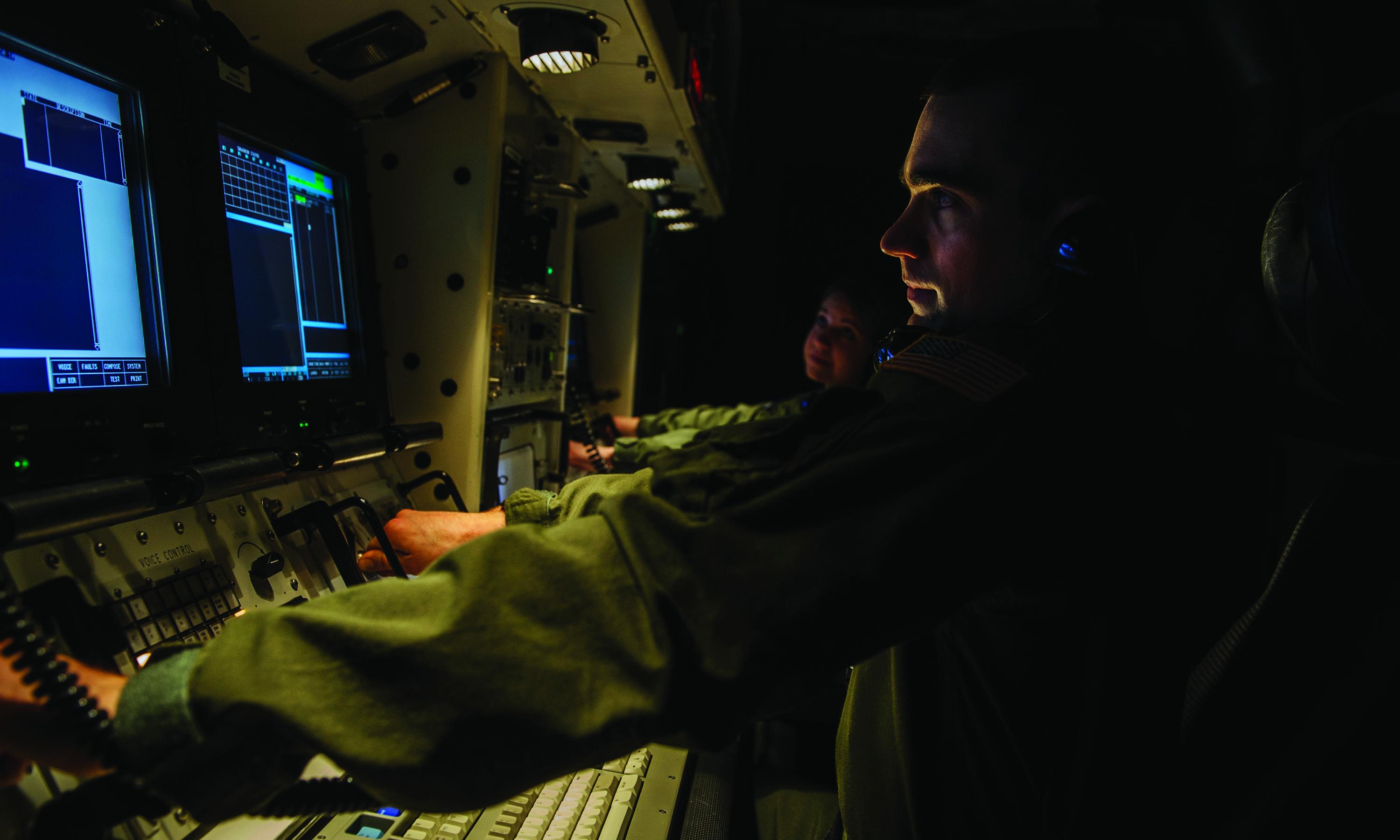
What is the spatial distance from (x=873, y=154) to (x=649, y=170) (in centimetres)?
198

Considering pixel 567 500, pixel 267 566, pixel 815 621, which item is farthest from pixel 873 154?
pixel 815 621

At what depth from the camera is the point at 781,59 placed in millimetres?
4137

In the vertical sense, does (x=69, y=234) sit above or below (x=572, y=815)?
above

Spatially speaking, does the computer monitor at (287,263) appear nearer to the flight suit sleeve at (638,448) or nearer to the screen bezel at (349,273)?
the screen bezel at (349,273)

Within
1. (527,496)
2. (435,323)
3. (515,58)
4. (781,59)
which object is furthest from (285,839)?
(781,59)

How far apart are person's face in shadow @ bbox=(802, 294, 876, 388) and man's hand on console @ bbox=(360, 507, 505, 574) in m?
2.29

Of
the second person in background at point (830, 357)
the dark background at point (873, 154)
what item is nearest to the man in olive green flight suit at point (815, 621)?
the dark background at point (873, 154)

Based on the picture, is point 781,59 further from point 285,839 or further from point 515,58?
point 285,839

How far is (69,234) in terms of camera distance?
3.23 ft

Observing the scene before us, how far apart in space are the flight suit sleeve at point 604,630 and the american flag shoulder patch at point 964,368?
51mm

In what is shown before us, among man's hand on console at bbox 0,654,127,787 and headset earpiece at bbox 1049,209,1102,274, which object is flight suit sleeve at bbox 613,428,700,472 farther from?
man's hand on console at bbox 0,654,127,787

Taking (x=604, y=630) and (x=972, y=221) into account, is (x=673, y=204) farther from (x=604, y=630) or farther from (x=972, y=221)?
(x=604, y=630)

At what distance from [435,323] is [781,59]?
325 cm

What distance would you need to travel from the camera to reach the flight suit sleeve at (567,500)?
120 centimetres
